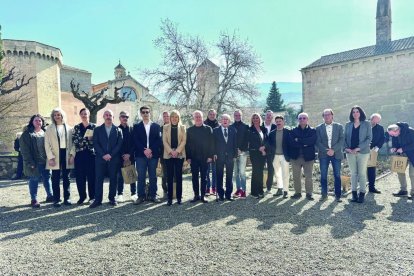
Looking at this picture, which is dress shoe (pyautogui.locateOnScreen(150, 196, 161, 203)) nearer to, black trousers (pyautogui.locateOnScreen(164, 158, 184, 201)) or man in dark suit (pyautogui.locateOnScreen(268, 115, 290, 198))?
black trousers (pyautogui.locateOnScreen(164, 158, 184, 201))

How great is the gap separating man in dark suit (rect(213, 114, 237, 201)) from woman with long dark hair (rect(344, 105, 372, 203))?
2468mm

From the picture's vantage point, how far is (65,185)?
6.30m

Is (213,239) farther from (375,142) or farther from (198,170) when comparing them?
(375,142)

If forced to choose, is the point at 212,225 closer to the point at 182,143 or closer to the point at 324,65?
the point at 182,143

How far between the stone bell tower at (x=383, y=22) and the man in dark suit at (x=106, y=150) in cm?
2796

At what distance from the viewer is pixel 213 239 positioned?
422 cm

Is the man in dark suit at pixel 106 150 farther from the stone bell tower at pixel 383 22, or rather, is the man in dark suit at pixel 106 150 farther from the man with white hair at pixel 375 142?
the stone bell tower at pixel 383 22

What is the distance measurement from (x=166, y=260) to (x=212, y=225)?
1.44 m

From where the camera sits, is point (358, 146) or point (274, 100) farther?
point (274, 100)

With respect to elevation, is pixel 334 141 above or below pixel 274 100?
below

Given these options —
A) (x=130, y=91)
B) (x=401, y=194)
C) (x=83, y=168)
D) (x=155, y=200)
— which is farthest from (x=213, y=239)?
(x=130, y=91)

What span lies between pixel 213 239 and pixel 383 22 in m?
30.4

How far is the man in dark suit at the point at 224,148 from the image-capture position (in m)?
6.52

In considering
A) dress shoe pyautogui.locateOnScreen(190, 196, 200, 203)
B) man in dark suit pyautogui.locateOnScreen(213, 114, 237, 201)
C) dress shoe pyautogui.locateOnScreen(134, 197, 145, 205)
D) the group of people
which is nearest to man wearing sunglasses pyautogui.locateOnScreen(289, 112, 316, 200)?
the group of people
